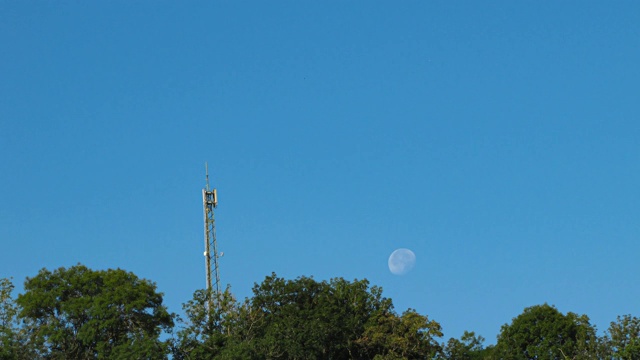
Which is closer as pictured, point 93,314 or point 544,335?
point 93,314

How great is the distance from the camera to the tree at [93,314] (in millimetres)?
62344

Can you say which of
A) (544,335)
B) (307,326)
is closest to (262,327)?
(307,326)

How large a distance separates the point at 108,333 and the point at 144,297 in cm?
301

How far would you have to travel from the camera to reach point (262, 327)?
67.4 meters

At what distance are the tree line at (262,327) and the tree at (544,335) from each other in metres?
0.06

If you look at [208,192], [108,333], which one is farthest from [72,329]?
[208,192]

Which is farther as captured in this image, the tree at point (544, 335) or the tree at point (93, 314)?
the tree at point (544, 335)

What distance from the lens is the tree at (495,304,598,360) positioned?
69688mm

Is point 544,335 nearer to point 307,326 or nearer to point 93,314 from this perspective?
point 307,326

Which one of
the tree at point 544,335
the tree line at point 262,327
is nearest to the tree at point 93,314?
the tree line at point 262,327

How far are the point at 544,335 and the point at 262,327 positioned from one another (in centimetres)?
1673

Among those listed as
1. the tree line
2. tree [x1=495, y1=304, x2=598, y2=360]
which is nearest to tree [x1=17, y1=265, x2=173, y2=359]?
the tree line

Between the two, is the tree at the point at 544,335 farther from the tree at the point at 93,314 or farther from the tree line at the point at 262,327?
the tree at the point at 93,314

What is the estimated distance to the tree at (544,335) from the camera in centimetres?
6969
